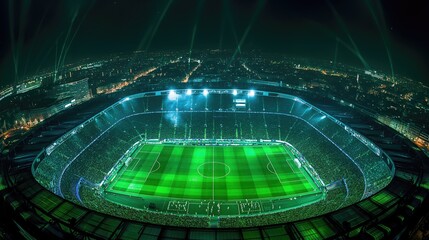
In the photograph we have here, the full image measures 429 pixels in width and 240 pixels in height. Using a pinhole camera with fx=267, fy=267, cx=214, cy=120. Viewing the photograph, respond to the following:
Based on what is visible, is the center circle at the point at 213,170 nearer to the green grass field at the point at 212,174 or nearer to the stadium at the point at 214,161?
the green grass field at the point at 212,174

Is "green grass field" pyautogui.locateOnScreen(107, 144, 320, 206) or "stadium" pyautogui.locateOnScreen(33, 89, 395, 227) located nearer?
"stadium" pyautogui.locateOnScreen(33, 89, 395, 227)

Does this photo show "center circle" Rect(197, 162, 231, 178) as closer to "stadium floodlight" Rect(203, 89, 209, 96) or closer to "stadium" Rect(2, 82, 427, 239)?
"stadium" Rect(2, 82, 427, 239)

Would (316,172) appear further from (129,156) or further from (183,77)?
(183,77)

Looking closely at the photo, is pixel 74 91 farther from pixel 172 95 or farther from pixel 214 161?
pixel 214 161

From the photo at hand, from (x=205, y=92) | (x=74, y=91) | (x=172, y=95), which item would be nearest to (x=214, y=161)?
(x=205, y=92)

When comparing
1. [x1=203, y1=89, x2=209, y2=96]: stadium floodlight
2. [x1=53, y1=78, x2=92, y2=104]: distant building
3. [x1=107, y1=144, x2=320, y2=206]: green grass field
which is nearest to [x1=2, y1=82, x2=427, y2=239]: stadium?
[x1=107, y1=144, x2=320, y2=206]: green grass field

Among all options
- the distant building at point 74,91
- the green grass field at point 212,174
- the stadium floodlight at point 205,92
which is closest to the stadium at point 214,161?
the green grass field at point 212,174
